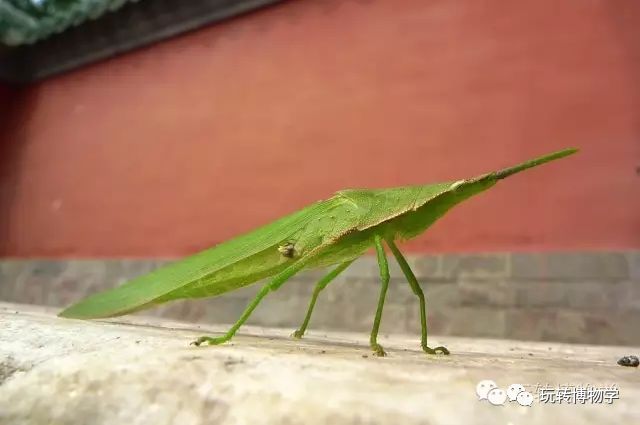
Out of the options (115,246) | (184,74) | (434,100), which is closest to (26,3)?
(184,74)

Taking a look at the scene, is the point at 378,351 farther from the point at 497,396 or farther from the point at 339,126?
the point at 339,126

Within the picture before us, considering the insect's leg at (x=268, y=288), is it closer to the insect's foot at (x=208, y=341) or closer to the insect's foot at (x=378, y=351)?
the insect's foot at (x=208, y=341)

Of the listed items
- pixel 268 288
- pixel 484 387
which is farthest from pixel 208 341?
pixel 484 387

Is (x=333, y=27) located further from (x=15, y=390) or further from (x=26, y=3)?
(x=15, y=390)

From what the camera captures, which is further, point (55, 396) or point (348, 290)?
point (348, 290)

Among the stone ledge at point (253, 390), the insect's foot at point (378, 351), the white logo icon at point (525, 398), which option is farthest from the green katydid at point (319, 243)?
the white logo icon at point (525, 398)

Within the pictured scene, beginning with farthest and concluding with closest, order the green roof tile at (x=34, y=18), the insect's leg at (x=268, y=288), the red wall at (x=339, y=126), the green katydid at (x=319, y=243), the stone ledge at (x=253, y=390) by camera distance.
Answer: the green roof tile at (x=34, y=18)
the red wall at (x=339, y=126)
the green katydid at (x=319, y=243)
the insect's leg at (x=268, y=288)
the stone ledge at (x=253, y=390)

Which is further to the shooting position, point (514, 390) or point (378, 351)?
point (378, 351)
